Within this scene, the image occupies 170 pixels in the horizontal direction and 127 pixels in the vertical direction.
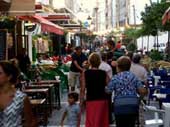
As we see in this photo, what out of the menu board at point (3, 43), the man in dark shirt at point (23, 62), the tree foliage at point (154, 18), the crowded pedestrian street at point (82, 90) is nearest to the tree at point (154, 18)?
the tree foliage at point (154, 18)

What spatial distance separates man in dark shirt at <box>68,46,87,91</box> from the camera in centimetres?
1914

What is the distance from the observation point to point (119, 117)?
9016 millimetres

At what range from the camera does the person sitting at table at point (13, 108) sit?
5.26m

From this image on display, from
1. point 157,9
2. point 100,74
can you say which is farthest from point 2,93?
point 157,9

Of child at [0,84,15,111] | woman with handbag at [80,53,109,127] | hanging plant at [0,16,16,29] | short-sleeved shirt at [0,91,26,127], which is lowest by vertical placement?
woman with handbag at [80,53,109,127]

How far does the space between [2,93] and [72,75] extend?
1417 centimetres

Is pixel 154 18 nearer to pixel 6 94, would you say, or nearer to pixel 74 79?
pixel 74 79

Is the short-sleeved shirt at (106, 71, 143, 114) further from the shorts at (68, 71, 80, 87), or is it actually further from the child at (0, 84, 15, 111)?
the shorts at (68, 71, 80, 87)

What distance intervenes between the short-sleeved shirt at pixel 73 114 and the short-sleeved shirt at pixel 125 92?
1.47 meters

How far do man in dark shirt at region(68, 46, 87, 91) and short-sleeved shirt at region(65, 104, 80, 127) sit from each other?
27.8 feet

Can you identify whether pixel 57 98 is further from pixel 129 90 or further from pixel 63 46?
pixel 63 46

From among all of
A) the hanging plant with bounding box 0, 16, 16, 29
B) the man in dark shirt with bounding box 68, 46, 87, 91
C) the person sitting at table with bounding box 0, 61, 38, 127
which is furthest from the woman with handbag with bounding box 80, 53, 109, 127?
the man in dark shirt with bounding box 68, 46, 87, 91

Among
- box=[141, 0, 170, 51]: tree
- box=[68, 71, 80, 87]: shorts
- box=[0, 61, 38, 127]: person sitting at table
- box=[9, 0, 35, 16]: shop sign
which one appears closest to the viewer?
box=[0, 61, 38, 127]: person sitting at table

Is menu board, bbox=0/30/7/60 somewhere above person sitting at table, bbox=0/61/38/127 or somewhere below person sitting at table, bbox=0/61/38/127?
above
